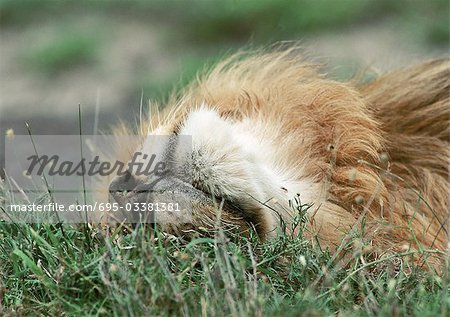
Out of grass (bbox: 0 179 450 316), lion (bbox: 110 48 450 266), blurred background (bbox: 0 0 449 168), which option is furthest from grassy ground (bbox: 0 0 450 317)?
blurred background (bbox: 0 0 449 168)

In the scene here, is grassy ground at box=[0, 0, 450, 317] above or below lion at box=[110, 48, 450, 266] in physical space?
below

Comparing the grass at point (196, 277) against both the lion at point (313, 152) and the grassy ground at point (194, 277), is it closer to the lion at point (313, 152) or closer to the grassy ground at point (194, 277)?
the grassy ground at point (194, 277)

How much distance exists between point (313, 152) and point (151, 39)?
4.98 m

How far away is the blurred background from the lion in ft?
10.5

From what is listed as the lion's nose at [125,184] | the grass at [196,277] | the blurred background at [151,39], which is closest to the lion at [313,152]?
the lion's nose at [125,184]

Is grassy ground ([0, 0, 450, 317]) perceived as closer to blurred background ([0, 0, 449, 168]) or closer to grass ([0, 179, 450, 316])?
grass ([0, 179, 450, 316])

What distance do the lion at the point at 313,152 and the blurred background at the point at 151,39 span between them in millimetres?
3187

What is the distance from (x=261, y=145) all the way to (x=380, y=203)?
492mm

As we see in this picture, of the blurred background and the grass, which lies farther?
the blurred background

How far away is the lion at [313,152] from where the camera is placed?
316cm

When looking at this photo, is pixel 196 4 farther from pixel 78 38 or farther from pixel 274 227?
pixel 274 227

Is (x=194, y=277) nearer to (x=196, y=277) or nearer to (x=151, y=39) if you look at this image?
(x=196, y=277)

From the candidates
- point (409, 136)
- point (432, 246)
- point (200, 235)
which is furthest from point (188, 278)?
point (409, 136)

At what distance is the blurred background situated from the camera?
742 centimetres
